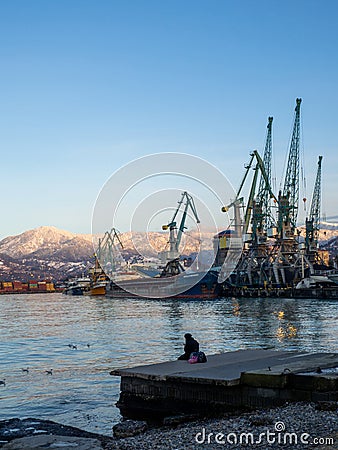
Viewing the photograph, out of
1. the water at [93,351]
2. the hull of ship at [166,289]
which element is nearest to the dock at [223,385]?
the water at [93,351]

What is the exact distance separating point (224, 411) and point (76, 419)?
4.66 meters

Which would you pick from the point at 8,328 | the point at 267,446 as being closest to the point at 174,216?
the point at 8,328

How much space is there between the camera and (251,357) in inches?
866

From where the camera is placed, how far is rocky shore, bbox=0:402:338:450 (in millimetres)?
11805

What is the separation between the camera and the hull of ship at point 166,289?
129750 millimetres

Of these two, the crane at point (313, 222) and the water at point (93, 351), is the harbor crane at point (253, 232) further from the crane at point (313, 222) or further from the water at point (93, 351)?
the water at point (93, 351)

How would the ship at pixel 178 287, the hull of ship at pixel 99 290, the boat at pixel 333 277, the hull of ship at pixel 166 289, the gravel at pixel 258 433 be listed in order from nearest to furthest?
the gravel at pixel 258 433
the boat at pixel 333 277
the hull of ship at pixel 166 289
the ship at pixel 178 287
the hull of ship at pixel 99 290

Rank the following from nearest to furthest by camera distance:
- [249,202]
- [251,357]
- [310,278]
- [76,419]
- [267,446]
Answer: [267,446] < [76,419] < [251,357] < [310,278] < [249,202]

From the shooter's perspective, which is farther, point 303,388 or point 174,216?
point 174,216

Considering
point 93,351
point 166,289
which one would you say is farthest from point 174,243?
point 93,351

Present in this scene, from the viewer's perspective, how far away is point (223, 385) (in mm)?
16719

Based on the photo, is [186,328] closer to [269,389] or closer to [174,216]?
[269,389]

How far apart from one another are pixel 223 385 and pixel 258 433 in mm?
4077

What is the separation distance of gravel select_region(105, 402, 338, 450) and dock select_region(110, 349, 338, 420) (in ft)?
2.75
